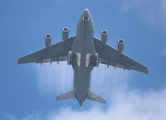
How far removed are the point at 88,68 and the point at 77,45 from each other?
4107 mm

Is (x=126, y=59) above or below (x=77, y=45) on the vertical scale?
below

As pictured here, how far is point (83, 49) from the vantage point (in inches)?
1560

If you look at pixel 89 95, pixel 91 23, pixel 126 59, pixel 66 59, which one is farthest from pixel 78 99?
pixel 91 23

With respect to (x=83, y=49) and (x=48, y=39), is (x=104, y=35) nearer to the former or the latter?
(x=83, y=49)

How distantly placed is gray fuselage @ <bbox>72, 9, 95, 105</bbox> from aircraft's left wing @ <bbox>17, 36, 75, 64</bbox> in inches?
118

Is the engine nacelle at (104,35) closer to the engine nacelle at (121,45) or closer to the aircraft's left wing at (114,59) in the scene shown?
the aircraft's left wing at (114,59)

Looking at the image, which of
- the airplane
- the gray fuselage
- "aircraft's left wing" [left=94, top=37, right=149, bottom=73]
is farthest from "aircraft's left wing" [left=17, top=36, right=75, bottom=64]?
"aircraft's left wing" [left=94, top=37, right=149, bottom=73]

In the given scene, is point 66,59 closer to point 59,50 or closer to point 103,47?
point 59,50

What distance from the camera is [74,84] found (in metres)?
44.0

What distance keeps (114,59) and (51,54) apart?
27.9 feet

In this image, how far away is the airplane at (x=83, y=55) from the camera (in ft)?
125

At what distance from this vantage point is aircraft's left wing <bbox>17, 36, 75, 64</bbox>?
43656mm

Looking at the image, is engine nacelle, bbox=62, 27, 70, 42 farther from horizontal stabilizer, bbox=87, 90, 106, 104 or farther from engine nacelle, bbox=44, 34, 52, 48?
horizontal stabilizer, bbox=87, 90, 106, 104

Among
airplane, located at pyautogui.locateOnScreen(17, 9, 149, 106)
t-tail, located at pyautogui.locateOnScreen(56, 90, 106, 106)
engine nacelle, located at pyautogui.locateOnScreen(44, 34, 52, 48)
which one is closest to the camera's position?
airplane, located at pyautogui.locateOnScreen(17, 9, 149, 106)
